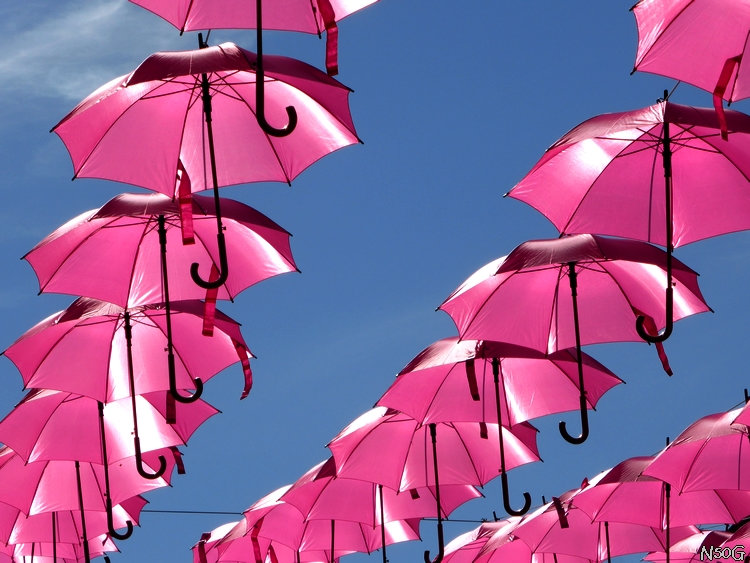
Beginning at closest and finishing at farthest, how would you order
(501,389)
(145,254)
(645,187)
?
(645,187) → (145,254) → (501,389)

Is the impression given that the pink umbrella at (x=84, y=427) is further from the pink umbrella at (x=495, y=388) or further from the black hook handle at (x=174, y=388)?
the black hook handle at (x=174, y=388)

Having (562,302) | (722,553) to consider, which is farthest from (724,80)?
(722,553)

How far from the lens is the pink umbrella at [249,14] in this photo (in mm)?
7863

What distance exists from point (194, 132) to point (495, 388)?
14.8 ft

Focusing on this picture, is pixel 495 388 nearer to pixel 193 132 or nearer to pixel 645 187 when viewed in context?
pixel 645 187

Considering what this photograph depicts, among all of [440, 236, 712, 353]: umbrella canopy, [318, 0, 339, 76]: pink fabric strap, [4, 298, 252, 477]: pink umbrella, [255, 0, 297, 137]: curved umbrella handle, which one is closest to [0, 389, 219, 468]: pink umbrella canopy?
[4, 298, 252, 477]: pink umbrella

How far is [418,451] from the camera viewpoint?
14.5 meters

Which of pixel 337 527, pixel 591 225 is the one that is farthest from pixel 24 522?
pixel 591 225

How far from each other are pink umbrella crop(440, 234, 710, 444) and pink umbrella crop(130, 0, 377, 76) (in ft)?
12.2

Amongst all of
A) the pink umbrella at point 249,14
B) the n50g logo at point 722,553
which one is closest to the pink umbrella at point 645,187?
the pink umbrella at point 249,14

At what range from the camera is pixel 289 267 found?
10875 mm

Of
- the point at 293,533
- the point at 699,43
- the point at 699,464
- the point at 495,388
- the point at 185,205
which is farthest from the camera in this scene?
the point at 293,533

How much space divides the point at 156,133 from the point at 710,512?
9230mm

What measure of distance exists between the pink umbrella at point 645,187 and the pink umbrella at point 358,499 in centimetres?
540
